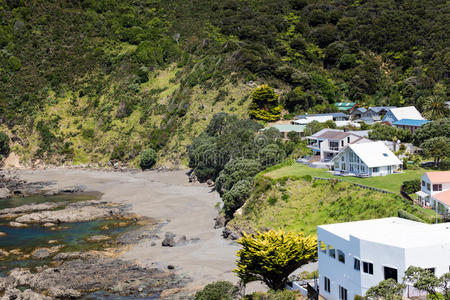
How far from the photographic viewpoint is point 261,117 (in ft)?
352

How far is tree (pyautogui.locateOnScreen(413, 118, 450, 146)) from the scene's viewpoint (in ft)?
248

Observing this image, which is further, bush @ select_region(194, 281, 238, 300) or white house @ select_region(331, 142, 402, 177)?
white house @ select_region(331, 142, 402, 177)

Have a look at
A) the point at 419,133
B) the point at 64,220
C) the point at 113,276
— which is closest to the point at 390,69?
the point at 419,133

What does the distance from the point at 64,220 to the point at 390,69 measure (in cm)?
8859

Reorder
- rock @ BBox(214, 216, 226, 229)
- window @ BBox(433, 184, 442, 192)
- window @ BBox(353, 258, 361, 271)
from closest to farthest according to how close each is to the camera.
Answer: window @ BBox(353, 258, 361, 271) < window @ BBox(433, 184, 442, 192) < rock @ BBox(214, 216, 226, 229)

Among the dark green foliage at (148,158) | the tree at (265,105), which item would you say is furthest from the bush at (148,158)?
the tree at (265,105)

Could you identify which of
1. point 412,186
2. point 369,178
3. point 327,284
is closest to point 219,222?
point 369,178

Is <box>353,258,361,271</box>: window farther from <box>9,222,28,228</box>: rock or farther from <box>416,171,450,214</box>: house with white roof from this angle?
<box>9,222,28,228</box>: rock

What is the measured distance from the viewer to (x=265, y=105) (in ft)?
356

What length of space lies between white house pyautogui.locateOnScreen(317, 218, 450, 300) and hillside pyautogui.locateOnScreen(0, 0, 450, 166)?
248ft

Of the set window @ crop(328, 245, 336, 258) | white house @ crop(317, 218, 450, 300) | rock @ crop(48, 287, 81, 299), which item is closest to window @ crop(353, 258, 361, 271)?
white house @ crop(317, 218, 450, 300)

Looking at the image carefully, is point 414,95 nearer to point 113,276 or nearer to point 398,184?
point 398,184

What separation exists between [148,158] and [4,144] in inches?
1465

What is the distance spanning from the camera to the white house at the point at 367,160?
64.6 m
